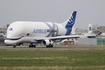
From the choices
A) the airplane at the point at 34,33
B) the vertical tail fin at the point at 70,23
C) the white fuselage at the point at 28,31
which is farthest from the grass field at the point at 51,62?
the vertical tail fin at the point at 70,23

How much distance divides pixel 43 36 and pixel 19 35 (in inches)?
339

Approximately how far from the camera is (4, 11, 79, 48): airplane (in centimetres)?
6162

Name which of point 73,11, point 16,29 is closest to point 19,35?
point 16,29

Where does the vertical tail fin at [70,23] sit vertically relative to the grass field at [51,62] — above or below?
above

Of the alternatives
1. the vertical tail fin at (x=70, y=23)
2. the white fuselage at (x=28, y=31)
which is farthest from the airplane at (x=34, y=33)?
the vertical tail fin at (x=70, y=23)

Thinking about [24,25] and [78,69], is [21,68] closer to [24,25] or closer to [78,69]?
[78,69]

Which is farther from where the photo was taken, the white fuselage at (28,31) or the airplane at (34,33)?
the airplane at (34,33)

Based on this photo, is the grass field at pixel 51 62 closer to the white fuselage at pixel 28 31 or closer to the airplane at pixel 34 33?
the white fuselage at pixel 28 31

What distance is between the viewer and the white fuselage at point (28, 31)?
202 feet

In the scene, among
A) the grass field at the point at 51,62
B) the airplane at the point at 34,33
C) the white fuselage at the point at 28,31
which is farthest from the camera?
the airplane at the point at 34,33

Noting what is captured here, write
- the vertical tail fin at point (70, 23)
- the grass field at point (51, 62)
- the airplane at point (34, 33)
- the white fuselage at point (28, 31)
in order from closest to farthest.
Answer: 1. the grass field at point (51, 62)
2. the white fuselage at point (28, 31)
3. the airplane at point (34, 33)
4. the vertical tail fin at point (70, 23)

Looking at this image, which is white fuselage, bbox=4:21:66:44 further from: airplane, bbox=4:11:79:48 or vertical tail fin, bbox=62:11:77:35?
vertical tail fin, bbox=62:11:77:35

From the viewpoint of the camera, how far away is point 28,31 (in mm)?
63625

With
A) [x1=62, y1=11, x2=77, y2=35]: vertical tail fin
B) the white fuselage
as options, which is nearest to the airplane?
the white fuselage
